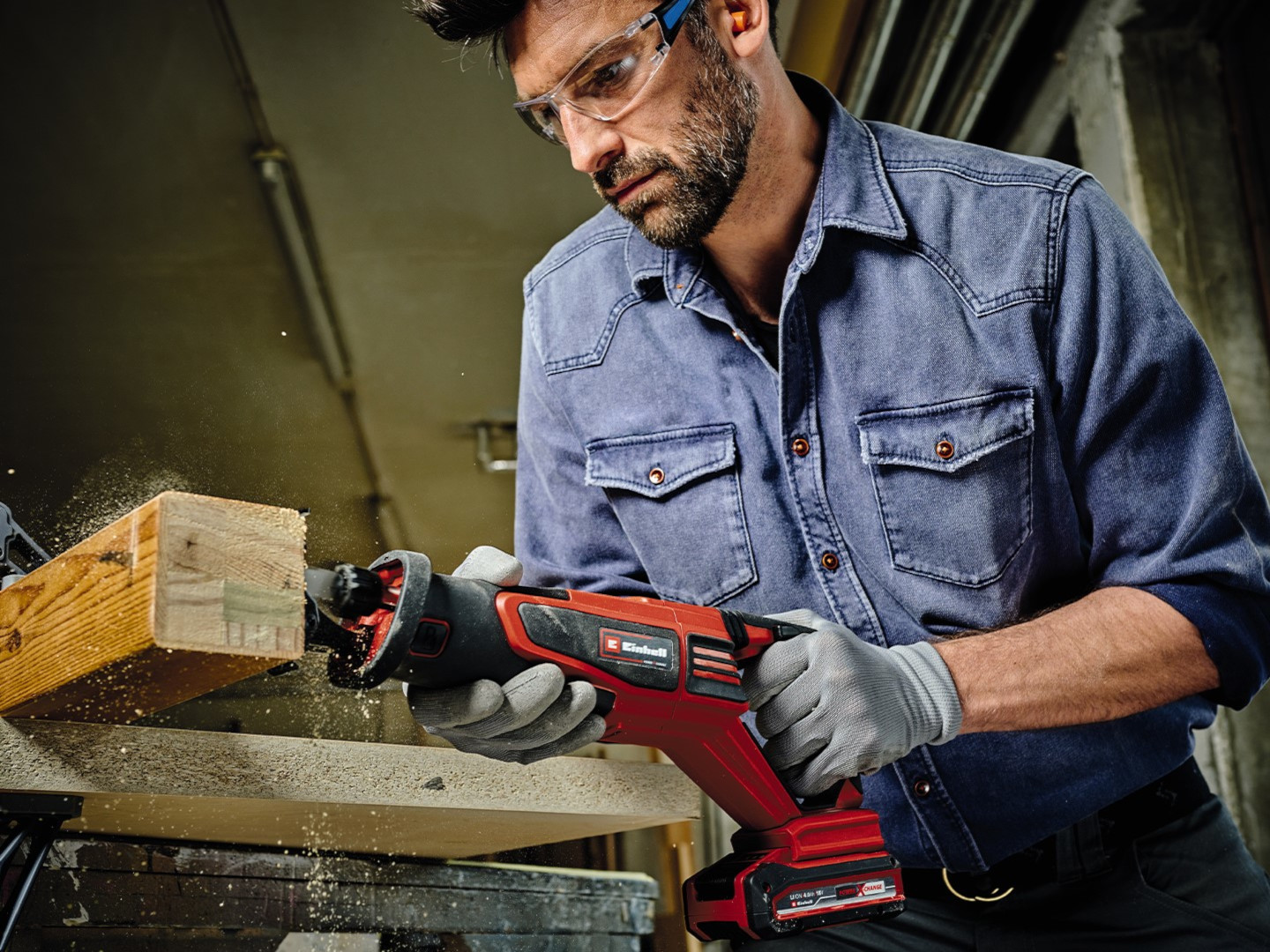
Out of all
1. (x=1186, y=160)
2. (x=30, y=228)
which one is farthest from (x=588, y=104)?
(x=1186, y=160)

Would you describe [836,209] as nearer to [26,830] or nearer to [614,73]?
[614,73]

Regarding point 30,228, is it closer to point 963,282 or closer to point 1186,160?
point 963,282

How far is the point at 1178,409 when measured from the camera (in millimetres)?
1344

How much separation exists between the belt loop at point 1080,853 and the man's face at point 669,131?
3.35 ft

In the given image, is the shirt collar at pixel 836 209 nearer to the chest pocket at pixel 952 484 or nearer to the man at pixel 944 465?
the man at pixel 944 465

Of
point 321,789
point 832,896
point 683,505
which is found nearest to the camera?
point 321,789

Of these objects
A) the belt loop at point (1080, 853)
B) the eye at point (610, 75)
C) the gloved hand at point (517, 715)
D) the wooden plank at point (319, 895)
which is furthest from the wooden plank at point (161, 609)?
the belt loop at point (1080, 853)

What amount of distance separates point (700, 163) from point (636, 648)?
0.74 metres

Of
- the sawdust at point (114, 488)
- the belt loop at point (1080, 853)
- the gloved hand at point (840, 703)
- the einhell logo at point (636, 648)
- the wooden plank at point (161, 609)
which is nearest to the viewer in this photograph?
the wooden plank at point (161, 609)

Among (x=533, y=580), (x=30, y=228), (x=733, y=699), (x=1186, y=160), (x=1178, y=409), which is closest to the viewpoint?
(x=733, y=699)

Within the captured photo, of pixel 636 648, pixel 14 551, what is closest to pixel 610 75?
pixel 636 648

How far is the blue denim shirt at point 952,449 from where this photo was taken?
1.34 metres

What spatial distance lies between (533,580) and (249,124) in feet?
5.50

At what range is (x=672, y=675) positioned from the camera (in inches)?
43.4
